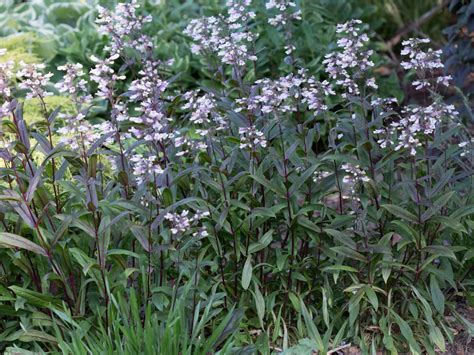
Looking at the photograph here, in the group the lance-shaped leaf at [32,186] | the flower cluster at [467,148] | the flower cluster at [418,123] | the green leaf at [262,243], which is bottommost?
the green leaf at [262,243]

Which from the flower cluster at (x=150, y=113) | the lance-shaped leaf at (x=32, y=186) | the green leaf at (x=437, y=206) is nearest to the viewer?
the flower cluster at (x=150, y=113)

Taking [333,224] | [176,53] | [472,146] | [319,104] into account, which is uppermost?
[319,104]

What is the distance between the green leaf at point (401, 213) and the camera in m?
3.20

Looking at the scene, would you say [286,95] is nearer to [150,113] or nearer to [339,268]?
[150,113]

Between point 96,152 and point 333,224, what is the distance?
108cm

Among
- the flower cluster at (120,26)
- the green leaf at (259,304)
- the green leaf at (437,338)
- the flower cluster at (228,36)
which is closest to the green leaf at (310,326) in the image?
the green leaf at (259,304)

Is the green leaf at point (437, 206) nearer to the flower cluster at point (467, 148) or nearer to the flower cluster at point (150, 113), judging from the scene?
the flower cluster at point (467, 148)

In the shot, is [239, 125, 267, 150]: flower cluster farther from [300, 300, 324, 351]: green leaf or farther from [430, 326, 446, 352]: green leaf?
[430, 326, 446, 352]: green leaf

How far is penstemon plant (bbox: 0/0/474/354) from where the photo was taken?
3100mm

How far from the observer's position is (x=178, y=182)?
343cm

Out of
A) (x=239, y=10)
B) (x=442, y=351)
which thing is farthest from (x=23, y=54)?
(x=442, y=351)

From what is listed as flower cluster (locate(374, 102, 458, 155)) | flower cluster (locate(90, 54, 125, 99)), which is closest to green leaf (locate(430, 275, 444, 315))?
flower cluster (locate(374, 102, 458, 155))

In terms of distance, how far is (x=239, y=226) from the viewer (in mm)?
3312

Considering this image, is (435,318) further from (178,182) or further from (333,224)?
(178,182)
